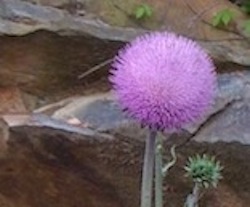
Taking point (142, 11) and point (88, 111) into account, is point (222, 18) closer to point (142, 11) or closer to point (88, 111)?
point (142, 11)

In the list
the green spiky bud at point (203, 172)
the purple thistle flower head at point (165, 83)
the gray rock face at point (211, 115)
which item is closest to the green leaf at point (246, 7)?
the gray rock face at point (211, 115)

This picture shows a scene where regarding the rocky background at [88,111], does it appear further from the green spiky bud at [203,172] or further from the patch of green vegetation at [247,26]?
the green spiky bud at [203,172]

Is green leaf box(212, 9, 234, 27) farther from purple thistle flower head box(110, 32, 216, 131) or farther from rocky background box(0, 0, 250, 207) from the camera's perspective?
purple thistle flower head box(110, 32, 216, 131)

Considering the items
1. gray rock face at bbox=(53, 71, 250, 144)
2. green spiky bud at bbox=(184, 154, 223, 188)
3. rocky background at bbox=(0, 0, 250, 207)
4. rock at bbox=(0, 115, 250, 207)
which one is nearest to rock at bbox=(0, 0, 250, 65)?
rocky background at bbox=(0, 0, 250, 207)

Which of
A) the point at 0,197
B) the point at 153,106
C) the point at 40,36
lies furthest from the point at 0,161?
the point at 153,106

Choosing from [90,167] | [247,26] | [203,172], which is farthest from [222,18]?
[203,172]
